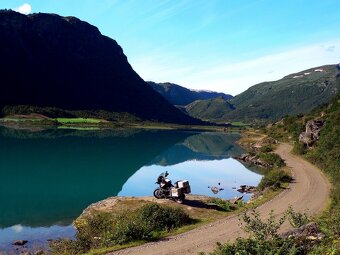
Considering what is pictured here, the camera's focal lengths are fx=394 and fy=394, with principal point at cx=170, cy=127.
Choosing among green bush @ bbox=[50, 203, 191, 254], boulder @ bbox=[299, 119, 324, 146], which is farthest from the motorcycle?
boulder @ bbox=[299, 119, 324, 146]

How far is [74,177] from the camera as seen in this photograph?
60.1 meters

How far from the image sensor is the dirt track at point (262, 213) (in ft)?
72.6

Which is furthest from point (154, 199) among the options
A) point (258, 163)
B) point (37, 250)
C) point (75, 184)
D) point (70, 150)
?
point (70, 150)

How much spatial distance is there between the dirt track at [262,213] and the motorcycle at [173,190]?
687cm

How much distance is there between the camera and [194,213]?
3219 cm

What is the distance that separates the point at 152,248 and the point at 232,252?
684 centimetres

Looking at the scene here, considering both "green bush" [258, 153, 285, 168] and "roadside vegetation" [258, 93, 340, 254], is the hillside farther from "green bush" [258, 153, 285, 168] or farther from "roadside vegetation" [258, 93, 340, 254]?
"green bush" [258, 153, 285, 168]

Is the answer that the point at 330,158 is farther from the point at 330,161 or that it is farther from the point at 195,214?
the point at 195,214

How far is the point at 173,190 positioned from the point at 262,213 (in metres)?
8.49

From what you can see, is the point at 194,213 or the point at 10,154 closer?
the point at 194,213

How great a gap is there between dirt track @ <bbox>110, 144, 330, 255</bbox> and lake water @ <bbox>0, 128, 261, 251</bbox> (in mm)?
9918

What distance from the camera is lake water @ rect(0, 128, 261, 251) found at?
3569 cm

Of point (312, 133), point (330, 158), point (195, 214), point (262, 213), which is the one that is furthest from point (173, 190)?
point (312, 133)

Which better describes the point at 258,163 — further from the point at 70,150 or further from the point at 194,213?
the point at 194,213
